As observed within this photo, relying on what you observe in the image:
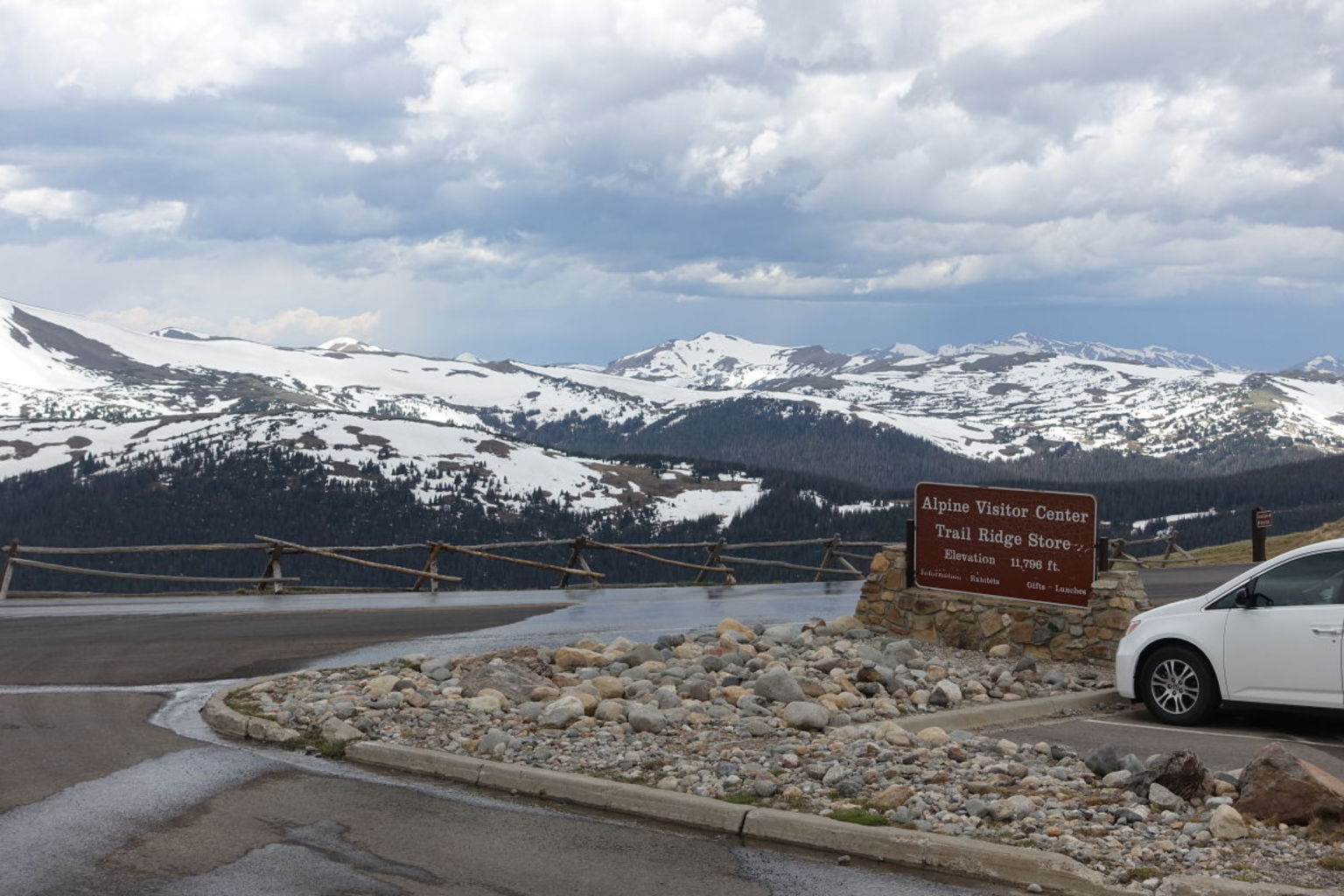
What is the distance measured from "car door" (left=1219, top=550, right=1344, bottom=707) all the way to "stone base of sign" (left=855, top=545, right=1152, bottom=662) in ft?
10.1

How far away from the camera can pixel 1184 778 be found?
26.4 ft

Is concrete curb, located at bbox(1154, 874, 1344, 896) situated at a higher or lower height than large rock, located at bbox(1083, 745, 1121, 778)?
lower

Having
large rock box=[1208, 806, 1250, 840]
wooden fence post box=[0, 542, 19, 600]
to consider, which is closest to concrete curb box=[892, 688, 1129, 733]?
large rock box=[1208, 806, 1250, 840]

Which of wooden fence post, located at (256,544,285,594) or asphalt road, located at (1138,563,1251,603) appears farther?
wooden fence post, located at (256,544,285,594)

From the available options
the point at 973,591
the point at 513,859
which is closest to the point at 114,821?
the point at 513,859

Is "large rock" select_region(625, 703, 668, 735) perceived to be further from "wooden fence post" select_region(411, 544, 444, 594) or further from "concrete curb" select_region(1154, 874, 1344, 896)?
"wooden fence post" select_region(411, 544, 444, 594)

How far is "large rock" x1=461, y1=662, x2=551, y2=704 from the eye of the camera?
12.3 metres

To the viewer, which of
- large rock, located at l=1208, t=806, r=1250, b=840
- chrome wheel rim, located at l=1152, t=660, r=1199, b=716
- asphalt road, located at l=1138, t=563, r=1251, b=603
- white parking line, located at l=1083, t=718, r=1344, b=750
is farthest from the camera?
asphalt road, located at l=1138, t=563, r=1251, b=603

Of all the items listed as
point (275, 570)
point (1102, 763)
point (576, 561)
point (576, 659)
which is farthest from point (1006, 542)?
point (576, 561)

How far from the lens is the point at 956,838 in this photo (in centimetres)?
740

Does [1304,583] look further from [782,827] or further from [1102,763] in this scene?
[782,827]

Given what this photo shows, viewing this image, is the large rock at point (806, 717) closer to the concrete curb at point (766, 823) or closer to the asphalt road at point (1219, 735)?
the asphalt road at point (1219, 735)

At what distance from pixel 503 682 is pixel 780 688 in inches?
111

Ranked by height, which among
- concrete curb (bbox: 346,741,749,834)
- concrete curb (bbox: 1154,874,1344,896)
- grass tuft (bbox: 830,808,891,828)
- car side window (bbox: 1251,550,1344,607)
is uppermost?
car side window (bbox: 1251,550,1344,607)
